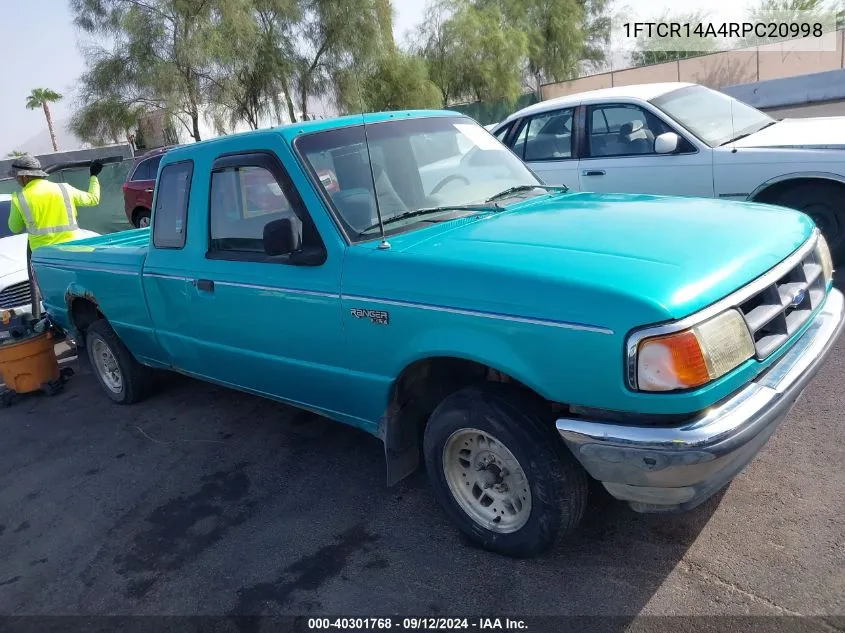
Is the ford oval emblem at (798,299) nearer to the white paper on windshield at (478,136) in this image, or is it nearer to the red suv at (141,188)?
the white paper on windshield at (478,136)

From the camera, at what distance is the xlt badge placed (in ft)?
10.2

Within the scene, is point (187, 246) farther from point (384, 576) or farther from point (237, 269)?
point (384, 576)

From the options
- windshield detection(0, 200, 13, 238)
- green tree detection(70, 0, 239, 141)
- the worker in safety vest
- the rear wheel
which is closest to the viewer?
the rear wheel

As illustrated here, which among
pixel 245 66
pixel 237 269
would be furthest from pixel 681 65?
pixel 237 269

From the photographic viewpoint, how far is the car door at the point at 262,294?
3441 mm

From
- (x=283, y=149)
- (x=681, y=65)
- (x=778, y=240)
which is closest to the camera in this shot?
(x=778, y=240)

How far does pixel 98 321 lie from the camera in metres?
5.64

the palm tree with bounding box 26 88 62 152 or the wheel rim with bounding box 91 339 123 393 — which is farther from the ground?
the palm tree with bounding box 26 88 62 152

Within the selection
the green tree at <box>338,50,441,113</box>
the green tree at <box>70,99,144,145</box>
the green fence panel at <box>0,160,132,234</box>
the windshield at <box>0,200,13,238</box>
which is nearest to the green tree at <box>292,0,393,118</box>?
the green tree at <box>338,50,441,113</box>

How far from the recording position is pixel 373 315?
3166mm

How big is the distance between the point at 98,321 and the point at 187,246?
75.3 inches

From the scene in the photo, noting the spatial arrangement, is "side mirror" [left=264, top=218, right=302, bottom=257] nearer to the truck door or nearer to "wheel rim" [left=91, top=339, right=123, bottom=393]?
the truck door

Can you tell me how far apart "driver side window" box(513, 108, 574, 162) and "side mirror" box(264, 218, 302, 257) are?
4.41 meters

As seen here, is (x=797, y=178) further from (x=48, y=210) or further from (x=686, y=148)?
(x=48, y=210)
